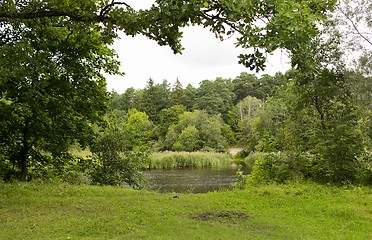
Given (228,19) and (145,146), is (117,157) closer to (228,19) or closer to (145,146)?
(145,146)

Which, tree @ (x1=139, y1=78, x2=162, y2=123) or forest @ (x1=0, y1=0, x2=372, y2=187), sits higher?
tree @ (x1=139, y1=78, x2=162, y2=123)

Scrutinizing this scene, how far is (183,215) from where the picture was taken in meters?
6.49

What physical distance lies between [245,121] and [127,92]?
5166 cm

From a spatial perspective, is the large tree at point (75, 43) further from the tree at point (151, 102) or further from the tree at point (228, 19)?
the tree at point (151, 102)

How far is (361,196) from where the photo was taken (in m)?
8.56

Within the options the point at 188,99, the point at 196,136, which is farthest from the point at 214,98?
the point at 196,136

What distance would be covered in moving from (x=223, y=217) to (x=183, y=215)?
3.19 ft

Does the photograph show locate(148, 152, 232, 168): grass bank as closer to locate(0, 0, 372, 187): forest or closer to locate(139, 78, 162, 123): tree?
locate(0, 0, 372, 187): forest

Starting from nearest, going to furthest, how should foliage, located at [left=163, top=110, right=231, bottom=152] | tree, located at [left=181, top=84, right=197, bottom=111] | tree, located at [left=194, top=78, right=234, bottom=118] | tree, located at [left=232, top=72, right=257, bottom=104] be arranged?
foliage, located at [left=163, top=110, right=231, bottom=152] < tree, located at [left=194, top=78, right=234, bottom=118] < tree, located at [left=181, top=84, right=197, bottom=111] < tree, located at [left=232, top=72, right=257, bottom=104]

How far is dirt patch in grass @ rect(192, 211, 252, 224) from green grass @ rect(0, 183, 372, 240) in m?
0.02

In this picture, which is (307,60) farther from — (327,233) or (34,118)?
(34,118)

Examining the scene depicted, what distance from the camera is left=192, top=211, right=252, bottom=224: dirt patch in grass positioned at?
620 cm

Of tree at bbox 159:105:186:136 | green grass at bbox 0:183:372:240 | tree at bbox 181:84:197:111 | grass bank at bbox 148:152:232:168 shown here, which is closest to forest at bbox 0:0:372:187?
green grass at bbox 0:183:372:240

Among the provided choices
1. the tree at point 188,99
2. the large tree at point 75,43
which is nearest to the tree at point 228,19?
the large tree at point 75,43
